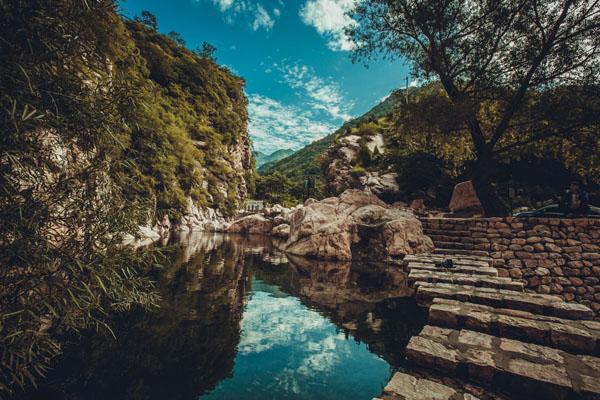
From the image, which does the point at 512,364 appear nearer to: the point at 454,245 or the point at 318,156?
the point at 454,245

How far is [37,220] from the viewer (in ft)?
7.44

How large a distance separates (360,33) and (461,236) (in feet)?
35.6

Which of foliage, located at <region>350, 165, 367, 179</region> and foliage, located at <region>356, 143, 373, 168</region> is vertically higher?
foliage, located at <region>356, 143, 373, 168</region>

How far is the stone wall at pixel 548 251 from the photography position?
7.59 m

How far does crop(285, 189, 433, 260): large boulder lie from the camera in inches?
385

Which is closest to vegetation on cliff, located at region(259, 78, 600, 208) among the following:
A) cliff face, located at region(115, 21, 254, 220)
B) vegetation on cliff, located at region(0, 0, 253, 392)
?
vegetation on cliff, located at region(0, 0, 253, 392)

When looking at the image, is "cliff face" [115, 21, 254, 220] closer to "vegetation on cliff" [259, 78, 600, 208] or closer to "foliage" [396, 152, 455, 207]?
"vegetation on cliff" [259, 78, 600, 208]

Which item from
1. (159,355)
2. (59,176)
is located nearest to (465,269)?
(159,355)

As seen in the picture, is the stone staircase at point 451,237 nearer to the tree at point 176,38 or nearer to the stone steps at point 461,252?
the stone steps at point 461,252

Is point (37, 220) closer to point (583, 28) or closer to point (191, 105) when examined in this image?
point (583, 28)

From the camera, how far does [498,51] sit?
1094cm

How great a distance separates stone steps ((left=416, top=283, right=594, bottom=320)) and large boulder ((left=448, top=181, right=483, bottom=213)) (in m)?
10.4

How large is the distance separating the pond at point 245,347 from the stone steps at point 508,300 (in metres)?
0.50

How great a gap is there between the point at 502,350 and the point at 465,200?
41.8 ft
